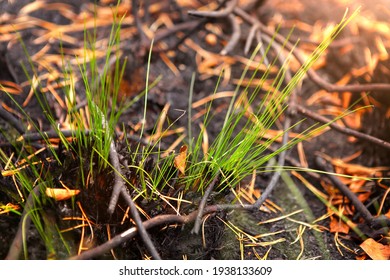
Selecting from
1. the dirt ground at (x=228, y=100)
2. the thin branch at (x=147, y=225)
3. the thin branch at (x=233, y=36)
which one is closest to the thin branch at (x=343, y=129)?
the dirt ground at (x=228, y=100)

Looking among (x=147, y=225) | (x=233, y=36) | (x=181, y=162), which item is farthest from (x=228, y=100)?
(x=147, y=225)

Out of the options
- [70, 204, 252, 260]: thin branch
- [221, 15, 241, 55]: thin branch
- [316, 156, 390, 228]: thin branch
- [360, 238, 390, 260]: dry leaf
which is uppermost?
[221, 15, 241, 55]: thin branch

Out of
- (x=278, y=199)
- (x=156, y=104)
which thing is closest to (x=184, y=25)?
(x=156, y=104)

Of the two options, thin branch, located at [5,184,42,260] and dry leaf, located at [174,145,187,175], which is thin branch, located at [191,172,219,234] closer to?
dry leaf, located at [174,145,187,175]

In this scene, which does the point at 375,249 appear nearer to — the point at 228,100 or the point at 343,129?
the point at 343,129

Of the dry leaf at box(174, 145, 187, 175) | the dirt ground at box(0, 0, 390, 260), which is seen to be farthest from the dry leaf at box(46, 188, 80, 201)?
the dry leaf at box(174, 145, 187, 175)
